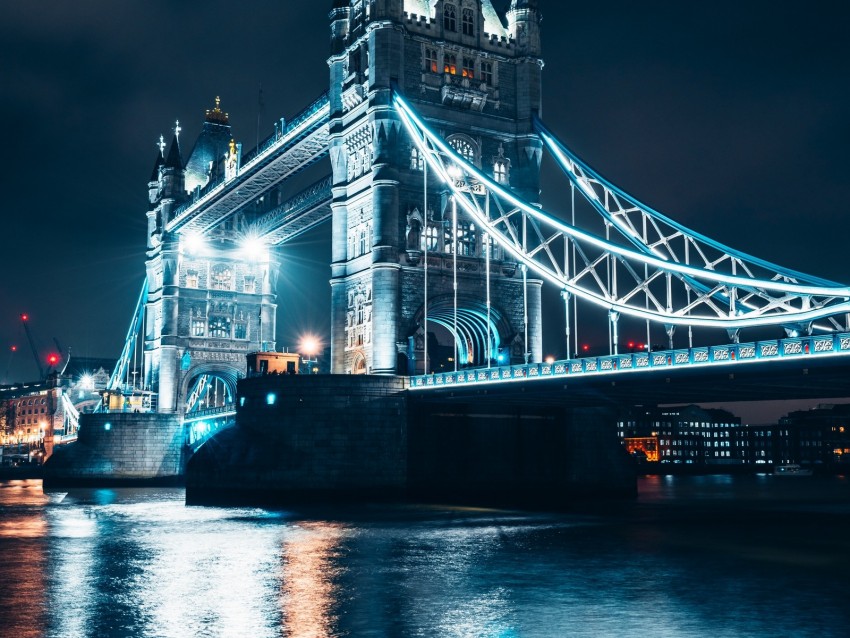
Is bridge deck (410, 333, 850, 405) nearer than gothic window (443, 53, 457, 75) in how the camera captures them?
Yes

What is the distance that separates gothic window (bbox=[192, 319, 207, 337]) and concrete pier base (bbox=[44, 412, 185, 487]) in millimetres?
8383

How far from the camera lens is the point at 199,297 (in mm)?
88500

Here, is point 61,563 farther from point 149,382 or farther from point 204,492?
point 149,382

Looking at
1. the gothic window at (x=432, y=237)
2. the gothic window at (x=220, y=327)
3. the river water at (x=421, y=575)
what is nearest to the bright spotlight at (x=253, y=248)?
the gothic window at (x=220, y=327)

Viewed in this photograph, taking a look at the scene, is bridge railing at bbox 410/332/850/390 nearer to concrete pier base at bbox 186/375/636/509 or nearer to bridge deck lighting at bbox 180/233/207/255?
concrete pier base at bbox 186/375/636/509

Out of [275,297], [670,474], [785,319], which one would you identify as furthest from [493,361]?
[670,474]

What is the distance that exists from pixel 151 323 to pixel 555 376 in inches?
2209

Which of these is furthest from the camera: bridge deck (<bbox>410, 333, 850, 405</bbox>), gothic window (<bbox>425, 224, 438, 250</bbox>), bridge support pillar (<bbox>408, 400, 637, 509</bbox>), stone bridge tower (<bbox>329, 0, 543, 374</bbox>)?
Answer: gothic window (<bbox>425, 224, 438, 250</bbox>)

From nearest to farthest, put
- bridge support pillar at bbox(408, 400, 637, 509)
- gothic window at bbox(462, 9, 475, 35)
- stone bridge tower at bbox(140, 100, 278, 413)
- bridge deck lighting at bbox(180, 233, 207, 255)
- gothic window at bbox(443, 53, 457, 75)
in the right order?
bridge support pillar at bbox(408, 400, 637, 509) → gothic window at bbox(443, 53, 457, 75) → gothic window at bbox(462, 9, 475, 35) → stone bridge tower at bbox(140, 100, 278, 413) → bridge deck lighting at bbox(180, 233, 207, 255)

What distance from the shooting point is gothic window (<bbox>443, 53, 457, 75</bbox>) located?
57.5 m

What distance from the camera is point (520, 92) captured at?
194 ft

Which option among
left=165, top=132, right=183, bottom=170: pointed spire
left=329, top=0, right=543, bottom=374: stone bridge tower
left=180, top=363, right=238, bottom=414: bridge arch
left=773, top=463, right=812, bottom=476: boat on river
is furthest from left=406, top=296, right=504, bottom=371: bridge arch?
left=773, top=463, right=812, bottom=476: boat on river

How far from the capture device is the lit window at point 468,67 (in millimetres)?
58059

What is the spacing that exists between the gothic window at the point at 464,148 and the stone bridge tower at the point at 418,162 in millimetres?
53
